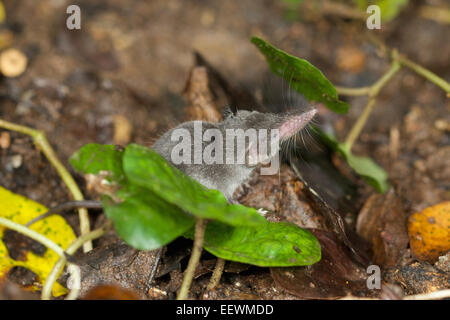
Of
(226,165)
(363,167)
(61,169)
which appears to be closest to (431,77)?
(363,167)

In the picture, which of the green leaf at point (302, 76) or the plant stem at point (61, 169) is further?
the plant stem at point (61, 169)

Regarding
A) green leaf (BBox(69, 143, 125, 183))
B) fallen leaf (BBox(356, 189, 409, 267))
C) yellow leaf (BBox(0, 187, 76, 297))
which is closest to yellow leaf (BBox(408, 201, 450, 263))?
fallen leaf (BBox(356, 189, 409, 267))

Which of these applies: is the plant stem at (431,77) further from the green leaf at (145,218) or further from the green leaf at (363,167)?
the green leaf at (145,218)

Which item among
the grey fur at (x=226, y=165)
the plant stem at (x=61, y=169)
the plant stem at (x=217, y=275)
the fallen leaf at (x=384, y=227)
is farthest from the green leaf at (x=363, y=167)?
the plant stem at (x=61, y=169)

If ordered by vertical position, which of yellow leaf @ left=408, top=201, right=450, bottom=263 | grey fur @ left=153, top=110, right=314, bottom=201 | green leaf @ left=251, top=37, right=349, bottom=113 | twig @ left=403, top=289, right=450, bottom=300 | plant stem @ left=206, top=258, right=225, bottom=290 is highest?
green leaf @ left=251, top=37, right=349, bottom=113

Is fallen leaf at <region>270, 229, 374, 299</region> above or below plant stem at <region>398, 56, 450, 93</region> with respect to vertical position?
below

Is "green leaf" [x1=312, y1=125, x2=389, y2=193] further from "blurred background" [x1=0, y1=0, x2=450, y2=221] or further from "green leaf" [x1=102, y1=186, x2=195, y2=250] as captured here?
"green leaf" [x1=102, y1=186, x2=195, y2=250]
